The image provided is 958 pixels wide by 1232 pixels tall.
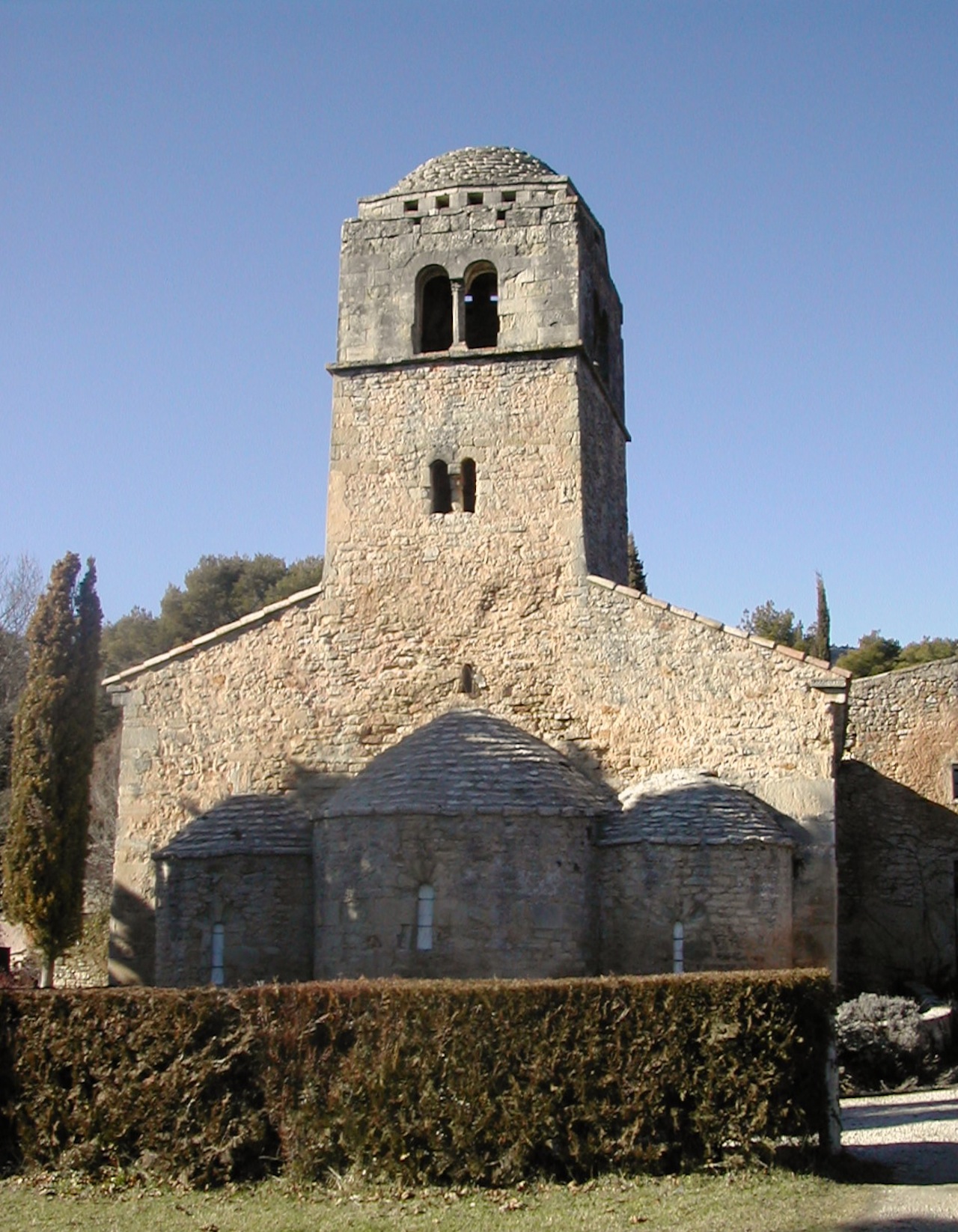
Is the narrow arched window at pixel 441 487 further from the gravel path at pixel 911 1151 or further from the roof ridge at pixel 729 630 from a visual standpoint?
the gravel path at pixel 911 1151

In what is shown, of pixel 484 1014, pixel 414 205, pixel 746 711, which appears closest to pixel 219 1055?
pixel 484 1014

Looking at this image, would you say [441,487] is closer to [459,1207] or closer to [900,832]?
[900,832]

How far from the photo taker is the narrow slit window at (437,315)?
64.0ft

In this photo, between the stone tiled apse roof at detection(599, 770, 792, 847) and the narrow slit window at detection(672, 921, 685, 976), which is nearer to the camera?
the narrow slit window at detection(672, 921, 685, 976)

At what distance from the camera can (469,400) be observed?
59.5 ft

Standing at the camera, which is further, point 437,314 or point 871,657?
point 871,657

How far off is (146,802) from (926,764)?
12469mm

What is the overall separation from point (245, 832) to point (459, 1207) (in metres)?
7.38

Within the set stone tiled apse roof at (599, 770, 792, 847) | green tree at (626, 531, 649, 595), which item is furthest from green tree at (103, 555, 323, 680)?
stone tiled apse roof at (599, 770, 792, 847)

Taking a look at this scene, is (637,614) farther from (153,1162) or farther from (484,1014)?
(153,1162)

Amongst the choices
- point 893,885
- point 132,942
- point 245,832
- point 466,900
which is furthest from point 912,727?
point 132,942

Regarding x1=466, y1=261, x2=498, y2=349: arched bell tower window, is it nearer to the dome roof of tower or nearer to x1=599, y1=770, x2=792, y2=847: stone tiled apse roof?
the dome roof of tower

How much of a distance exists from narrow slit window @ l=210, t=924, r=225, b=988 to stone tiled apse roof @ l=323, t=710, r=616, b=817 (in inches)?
73.3

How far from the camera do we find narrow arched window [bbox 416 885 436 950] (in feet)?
46.6
